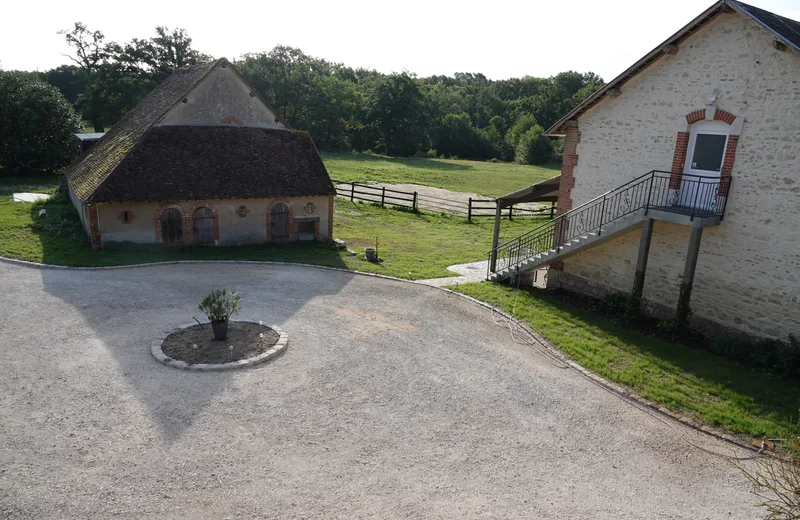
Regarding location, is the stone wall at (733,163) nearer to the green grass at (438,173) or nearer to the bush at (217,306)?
the bush at (217,306)

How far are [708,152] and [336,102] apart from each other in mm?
58502

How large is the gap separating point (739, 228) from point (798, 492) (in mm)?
9418

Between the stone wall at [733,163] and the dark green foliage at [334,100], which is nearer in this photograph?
the stone wall at [733,163]

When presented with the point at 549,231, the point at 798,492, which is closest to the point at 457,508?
the point at 798,492

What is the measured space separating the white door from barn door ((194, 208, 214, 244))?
15.9 meters

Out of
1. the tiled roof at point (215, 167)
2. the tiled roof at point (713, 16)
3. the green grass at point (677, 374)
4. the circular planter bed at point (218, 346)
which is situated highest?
the tiled roof at point (713, 16)

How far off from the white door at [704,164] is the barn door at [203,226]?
15.9 meters

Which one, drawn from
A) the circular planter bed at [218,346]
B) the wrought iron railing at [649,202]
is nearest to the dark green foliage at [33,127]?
the circular planter bed at [218,346]

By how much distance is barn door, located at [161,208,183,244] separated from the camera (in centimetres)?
1992

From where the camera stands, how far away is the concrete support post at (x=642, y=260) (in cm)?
1404

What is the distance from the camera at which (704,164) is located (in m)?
13.8

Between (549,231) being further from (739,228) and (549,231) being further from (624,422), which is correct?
(624,422)

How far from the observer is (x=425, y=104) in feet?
239

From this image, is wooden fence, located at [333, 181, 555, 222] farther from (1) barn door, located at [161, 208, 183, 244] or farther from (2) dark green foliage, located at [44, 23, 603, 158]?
(2) dark green foliage, located at [44, 23, 603, 158]
